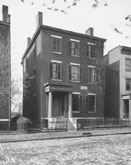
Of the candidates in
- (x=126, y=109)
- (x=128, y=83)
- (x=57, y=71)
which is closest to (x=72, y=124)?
(x=57, y=71)

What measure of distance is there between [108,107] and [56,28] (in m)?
13.8

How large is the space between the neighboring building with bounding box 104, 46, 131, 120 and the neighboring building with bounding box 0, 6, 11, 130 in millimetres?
14818

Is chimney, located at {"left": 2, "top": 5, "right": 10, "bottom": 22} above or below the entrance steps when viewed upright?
above

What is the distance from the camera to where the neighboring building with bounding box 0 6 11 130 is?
2264 centimetres

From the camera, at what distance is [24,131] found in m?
19.9

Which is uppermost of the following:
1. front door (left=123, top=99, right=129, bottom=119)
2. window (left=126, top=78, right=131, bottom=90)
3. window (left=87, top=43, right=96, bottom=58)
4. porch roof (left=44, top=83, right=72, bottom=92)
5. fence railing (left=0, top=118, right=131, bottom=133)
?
window (left=87, top=43, right=96, bottom=58)

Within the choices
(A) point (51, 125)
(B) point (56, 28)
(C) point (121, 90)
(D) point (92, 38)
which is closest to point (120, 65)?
(C) point (121, 90)

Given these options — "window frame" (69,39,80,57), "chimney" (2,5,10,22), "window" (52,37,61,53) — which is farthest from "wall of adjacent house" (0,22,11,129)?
"window frame" (69,39,80,57)

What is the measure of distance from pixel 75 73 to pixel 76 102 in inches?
145

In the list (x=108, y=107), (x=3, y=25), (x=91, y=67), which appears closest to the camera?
(x=3, y=25)

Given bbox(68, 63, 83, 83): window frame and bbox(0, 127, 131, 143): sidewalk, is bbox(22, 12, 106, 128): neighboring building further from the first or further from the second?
bbox(0, 127, 131, 143): sidewalk

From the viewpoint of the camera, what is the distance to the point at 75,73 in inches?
1101

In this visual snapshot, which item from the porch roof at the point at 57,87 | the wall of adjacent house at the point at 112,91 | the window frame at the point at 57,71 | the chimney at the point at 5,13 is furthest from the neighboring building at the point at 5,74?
the wall of adjacent house at the point at 112,91

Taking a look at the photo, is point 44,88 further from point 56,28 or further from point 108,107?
point 108,107
